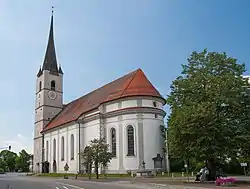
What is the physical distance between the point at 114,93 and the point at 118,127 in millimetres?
6031

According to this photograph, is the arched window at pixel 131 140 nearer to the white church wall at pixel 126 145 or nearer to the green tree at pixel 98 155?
the white church wall at pixel 126 145

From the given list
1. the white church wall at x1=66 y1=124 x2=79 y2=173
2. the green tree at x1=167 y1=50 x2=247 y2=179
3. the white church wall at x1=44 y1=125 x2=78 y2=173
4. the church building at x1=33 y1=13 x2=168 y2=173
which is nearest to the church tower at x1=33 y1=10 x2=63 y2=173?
the white church wall at x1=44 y1=125 x2=78 y2=173

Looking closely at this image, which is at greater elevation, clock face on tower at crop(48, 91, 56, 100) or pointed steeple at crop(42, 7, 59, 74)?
pointed steeple at crop(42, 7, 59, 74)

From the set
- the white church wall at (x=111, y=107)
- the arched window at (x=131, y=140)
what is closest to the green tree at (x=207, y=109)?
the arched window at (x=131, y=140)

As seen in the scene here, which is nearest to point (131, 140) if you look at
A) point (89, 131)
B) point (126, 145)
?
point (126, 145)

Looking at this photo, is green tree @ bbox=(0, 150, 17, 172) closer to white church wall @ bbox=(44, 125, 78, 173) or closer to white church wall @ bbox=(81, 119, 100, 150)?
white church wall @ bbox=(44, 125, 78, 173)

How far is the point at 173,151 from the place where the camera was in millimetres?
29359

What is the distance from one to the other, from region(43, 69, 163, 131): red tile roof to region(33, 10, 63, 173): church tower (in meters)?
6.25

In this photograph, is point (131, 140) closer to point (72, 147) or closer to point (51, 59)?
point (72, 147)

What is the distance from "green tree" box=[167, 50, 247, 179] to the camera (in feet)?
87.5

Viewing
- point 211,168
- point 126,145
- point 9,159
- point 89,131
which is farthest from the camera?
point 9,159

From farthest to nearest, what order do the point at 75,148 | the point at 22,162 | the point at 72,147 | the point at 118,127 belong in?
1. the point at 22,162
2. the point at 72,147
3. the point at 75,148
4. the point at 118,127

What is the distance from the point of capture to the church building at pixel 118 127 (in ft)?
158

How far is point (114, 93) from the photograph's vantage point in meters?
53.1
